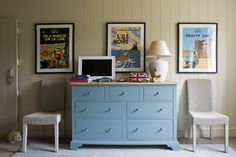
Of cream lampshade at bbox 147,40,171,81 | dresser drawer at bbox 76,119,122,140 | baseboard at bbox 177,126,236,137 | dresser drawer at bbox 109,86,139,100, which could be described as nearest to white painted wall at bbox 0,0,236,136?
baseboard at bbox 177,126,236,137

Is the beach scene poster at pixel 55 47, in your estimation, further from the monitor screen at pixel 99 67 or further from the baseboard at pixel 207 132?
the baseboard at pixel 207 132

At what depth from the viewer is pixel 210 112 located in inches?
146

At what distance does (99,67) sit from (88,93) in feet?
1.81

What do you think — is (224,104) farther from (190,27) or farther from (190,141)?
(190,27)

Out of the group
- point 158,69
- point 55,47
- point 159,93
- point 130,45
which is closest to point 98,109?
point 159,93

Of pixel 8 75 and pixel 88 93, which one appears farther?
pixel 8 75

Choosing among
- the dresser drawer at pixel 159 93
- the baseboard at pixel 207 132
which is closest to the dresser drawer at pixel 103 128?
the dresser drawer at pixel 159 93

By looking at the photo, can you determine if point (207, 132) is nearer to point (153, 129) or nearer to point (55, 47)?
point (153, 129)

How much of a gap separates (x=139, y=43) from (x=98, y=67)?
707 mm

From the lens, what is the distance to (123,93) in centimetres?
345

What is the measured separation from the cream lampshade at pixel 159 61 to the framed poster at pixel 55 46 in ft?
3.90

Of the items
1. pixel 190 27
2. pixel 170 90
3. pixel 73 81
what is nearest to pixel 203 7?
pixel 190 27

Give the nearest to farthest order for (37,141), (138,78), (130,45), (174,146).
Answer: (174,146) < (138,78) < (37,141) < (130,45)

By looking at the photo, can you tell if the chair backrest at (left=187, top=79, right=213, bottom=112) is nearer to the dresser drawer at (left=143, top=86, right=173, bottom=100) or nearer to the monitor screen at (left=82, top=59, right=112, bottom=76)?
the dresser drawer at (left=143, top=86, right=173, bottom=100)
